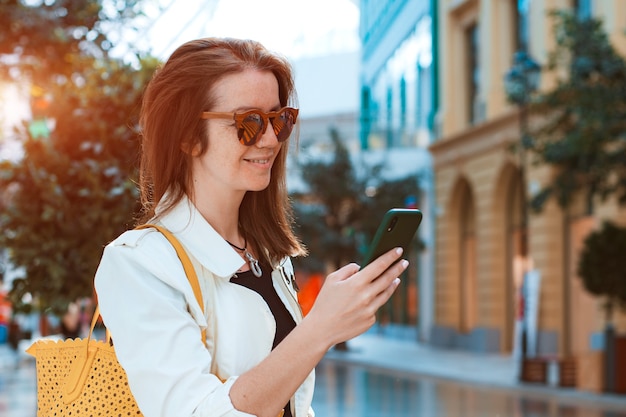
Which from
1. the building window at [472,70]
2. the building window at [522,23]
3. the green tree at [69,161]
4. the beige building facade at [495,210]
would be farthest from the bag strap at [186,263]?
the building window at [472,70]

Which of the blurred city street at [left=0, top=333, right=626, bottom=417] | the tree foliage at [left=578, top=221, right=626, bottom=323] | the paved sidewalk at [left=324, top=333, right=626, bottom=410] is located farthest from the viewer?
the tree foliage at [left=578, top=221, right=626, bottom=323]

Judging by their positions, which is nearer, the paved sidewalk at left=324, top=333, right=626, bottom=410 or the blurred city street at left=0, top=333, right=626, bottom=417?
the blurred city street at left=0, top=333, right=626, bottom=417

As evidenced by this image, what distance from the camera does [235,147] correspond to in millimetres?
2104

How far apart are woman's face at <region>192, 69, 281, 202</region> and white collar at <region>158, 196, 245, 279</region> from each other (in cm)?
7

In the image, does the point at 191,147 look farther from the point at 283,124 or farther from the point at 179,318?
the point at 179,318

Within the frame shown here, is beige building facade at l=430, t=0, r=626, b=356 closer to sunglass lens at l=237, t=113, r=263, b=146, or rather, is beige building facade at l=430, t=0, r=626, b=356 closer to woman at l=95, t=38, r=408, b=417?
woman at l=95, t=38, r=408, b=417

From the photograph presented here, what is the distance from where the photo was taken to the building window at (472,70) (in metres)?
34.1

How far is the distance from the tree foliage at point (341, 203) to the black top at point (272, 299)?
32.1 m

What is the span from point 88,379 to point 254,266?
1.35 ft

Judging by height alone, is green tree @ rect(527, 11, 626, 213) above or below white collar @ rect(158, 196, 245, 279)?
above

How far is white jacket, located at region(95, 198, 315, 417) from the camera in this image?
1800mm

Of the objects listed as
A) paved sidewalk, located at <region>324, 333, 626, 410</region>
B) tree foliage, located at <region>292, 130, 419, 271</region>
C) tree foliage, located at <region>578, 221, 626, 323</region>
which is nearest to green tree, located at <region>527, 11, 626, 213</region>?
tree foliage, located at <region>578, 221, 626, 323</region>

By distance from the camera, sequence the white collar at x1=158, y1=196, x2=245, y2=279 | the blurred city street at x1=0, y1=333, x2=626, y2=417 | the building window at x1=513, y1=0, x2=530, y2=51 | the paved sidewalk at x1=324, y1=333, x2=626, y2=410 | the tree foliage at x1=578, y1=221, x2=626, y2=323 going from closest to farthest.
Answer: the white collar at x1=158, y1=196, x2=245, y2=279
the blurred city street at x1=0, y1=333, x2=626, y2=417
the paved sidewalk at x1=324, y1=333, x2=626, y2=410
the tree foliage at x1=578, y1=221, x2=626, y2=323
the building window at x1=513, y1=0, x2=530, y2=51

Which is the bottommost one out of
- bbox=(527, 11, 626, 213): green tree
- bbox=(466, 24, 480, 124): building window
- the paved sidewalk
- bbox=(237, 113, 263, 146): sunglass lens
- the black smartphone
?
the paved sidewalk
